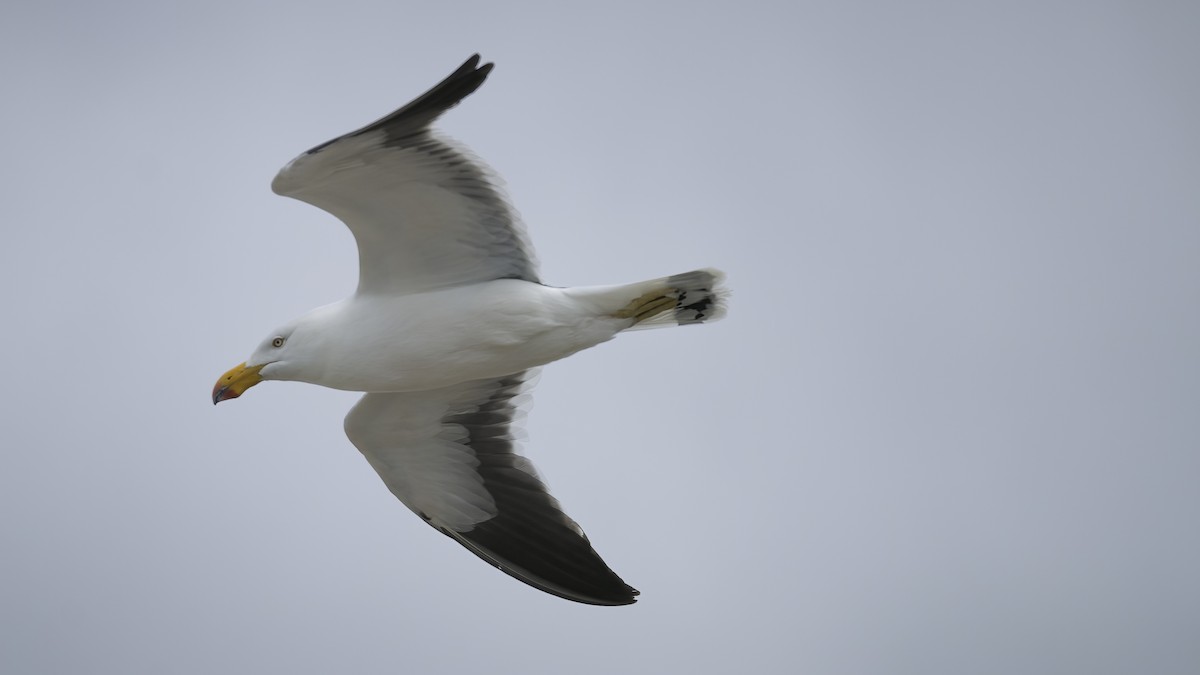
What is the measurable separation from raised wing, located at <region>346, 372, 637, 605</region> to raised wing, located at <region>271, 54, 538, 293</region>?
116 centimetres

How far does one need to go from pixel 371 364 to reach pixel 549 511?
6.17 ft

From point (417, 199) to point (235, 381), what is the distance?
1.61 metres

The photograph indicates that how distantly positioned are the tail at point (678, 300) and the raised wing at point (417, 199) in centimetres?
67

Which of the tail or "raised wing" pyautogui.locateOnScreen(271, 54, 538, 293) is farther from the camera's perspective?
the tail

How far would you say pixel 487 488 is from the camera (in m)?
Result: 8.99

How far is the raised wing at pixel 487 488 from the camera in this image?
28.8ft

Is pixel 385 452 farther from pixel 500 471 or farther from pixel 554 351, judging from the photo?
pixel 554 351

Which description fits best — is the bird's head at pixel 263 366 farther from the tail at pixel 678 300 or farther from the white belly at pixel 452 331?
the tail at pixel 678 300

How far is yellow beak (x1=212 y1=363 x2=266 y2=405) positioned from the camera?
25.9 feet

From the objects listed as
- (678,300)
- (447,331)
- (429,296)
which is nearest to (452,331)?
(447,331)

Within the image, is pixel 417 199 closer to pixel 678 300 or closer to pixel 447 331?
pixel 447 331

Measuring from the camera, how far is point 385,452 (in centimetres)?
882

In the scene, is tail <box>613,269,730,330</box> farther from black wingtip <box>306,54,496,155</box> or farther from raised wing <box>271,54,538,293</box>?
black wingtip <box>306,54,496,155</box>

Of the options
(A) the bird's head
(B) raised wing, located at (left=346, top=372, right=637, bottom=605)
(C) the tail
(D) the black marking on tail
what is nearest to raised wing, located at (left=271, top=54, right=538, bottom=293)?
(A) the bird's head
